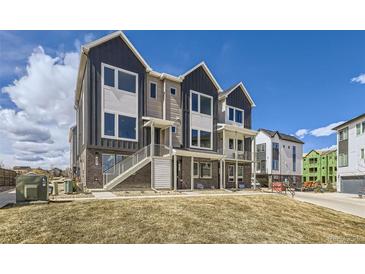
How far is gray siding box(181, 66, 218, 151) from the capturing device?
1855cm

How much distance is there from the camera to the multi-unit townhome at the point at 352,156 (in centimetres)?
2322

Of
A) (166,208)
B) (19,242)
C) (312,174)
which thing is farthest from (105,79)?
(312,174)

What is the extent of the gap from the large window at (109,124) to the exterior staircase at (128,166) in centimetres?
202

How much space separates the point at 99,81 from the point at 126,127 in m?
3.38

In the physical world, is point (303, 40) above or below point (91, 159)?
above

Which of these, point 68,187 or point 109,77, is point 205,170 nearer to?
point 109,77

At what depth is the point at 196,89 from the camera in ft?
63.8

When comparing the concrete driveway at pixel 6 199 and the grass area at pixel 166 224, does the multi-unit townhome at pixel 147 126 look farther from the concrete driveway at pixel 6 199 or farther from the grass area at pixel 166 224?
the grass area at pixel 166 224

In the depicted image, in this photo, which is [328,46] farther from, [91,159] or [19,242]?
[19,242]

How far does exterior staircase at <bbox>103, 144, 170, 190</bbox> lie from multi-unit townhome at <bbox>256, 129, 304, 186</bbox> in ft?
64.4

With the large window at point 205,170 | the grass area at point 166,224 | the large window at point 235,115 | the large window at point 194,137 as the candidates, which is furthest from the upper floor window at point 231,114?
the grass area at point 166,224

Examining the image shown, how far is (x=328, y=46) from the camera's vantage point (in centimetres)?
1273

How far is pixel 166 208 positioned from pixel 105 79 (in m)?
9.71

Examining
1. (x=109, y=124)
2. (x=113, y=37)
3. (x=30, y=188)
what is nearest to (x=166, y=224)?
(x=30, y=188)
